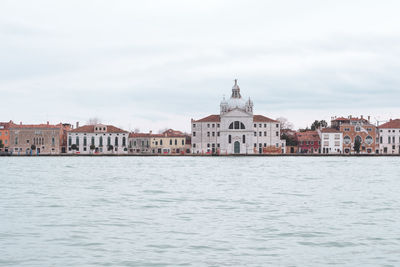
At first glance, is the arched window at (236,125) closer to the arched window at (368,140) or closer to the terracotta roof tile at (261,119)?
the terracotta roof tile at (261,119)

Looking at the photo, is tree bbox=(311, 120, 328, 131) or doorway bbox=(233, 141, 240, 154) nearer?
doorway bbox=(233, 141, 240, 154)

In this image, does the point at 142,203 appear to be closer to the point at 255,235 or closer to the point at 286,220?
the point at 286,220

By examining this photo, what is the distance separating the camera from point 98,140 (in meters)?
91.9

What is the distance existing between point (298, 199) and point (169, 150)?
74731 millimetres

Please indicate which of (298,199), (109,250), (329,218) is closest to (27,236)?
(109,250)

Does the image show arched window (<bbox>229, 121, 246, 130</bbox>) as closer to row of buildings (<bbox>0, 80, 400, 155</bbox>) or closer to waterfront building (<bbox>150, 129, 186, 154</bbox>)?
row of buildings (<bbox>0, 80, 400, 155</bbox>)

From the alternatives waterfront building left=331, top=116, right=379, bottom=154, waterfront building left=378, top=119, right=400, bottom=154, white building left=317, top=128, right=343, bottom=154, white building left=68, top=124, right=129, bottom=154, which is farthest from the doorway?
waterfront building left=378, top=119, right=400, bottom=154

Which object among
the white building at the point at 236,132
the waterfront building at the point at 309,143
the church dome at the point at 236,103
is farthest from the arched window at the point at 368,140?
the church dome at the point at 236,103

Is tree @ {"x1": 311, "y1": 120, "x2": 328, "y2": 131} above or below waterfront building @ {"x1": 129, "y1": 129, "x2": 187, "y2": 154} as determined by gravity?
above

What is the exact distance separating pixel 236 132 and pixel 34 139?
1120 inches

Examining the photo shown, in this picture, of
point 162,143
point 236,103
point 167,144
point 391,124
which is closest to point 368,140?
point 391,124

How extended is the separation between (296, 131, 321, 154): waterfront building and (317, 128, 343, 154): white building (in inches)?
37.1

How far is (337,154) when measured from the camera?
292 ft

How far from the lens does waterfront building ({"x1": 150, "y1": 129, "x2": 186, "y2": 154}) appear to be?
93.9m
